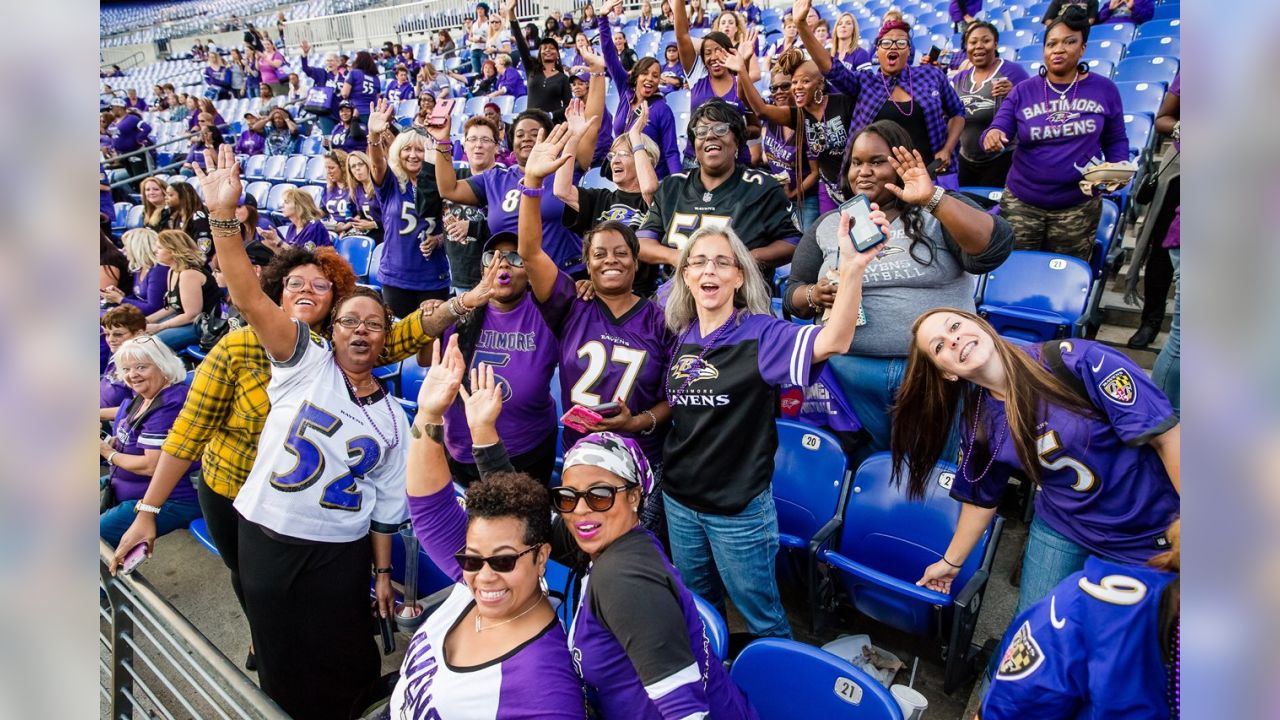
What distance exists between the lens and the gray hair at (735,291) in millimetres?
2461

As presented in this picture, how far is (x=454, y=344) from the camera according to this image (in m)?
2.13

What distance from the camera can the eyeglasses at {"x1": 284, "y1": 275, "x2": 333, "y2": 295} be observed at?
2652 millimetres

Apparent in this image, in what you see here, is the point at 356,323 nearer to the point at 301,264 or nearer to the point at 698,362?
the point at 301,264

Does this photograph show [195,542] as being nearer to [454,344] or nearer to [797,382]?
[454,344]

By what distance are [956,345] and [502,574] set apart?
50.7 inches

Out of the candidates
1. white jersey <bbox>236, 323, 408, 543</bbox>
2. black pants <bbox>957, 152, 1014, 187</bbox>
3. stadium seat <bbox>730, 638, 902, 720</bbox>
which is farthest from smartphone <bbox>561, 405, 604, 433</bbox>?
black pants <bbox>957, 152, 1014, 187</bbox>

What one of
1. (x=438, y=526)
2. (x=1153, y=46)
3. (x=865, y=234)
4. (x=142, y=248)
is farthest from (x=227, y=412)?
(x=1153, y=46)

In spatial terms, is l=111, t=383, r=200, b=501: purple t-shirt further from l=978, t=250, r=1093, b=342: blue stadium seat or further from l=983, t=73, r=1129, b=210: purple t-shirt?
l=983, t=73, r=1129, b=210: purple t-shirt

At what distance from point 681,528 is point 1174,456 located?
1.32 meters

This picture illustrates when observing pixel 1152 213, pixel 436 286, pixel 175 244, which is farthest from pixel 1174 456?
pixel 175 244

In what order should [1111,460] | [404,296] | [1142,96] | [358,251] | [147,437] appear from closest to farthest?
1. [1111,460]
2. [147,437]
3. [404,296]
4. [1142,96]
5. [358,251]

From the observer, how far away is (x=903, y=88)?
13.5 ft

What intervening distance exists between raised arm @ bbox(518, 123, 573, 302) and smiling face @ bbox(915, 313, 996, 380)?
1.30 meters
